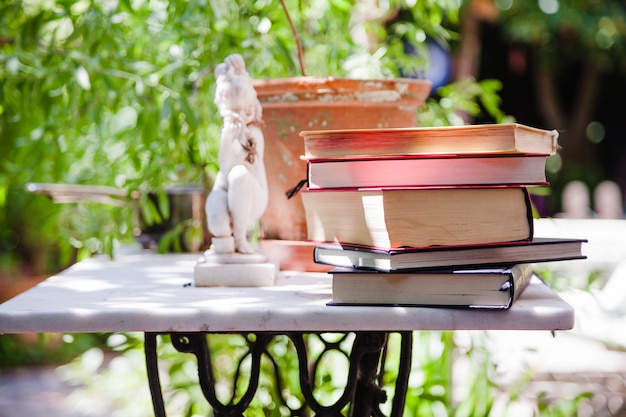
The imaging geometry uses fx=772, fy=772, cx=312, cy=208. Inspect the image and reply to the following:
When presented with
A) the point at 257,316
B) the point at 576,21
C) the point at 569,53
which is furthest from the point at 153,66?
the point at 569,53

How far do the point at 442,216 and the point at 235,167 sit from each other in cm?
37


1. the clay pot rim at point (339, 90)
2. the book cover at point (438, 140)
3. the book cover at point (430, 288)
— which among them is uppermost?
the clay pot rim at point (339, 90)

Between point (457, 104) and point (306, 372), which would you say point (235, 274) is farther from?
point (457, 104)

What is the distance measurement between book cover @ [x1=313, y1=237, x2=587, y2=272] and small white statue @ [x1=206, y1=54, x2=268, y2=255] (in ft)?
0.67

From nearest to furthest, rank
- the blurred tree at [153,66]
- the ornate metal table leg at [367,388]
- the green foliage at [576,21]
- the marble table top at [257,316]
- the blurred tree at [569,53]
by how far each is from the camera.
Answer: the marble table top at [257,316]
the ornate metal table leg at [367,388]
the blurred tree at [153,66]
the green foliage at [576,21]
the blurred tree at [569,53]

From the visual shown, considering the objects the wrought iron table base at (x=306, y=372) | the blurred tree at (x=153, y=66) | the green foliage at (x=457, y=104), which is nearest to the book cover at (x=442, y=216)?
the wrought iron table base at (x=306, y=372)

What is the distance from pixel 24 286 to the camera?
180 inches

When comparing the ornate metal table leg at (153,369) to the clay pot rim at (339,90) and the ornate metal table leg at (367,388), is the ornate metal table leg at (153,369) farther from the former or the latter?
the clay pot rim at (339,90)

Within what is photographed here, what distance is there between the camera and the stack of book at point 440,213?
920 mm

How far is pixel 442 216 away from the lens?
37.1 inches

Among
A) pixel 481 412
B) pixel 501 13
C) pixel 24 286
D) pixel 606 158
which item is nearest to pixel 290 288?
pixel 481 412

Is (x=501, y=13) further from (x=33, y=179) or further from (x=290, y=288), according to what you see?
(x=290, y=288)

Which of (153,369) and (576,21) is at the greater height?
(576,21)

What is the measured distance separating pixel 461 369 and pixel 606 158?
8.43 m
